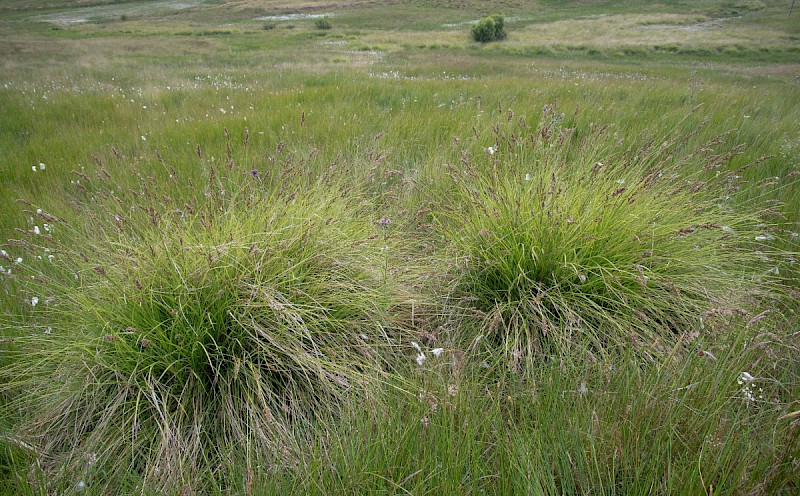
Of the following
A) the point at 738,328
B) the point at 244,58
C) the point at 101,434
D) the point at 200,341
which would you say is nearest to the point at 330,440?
the point at 200,341

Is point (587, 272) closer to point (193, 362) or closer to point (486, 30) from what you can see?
point (193, 362)

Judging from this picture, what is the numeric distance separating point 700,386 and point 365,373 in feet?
4.46

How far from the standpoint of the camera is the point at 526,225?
103 inches

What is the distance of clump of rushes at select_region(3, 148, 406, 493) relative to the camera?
5.75ft

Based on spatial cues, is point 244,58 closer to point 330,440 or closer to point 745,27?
point 330,440

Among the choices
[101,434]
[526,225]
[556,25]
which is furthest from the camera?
[556,25]

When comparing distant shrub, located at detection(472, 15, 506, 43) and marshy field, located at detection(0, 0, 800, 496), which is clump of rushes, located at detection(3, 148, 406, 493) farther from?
distant shrub, located at detection(472, 15, 506, 43)

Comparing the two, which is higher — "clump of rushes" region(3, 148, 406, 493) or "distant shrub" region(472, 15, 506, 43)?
Answer: "distant shrub" region(472, 15, 506, 43)

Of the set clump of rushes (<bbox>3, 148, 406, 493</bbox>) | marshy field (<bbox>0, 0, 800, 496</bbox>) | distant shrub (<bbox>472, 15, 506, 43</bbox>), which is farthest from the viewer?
distant shrub (<bbox>472, 15, 506, 43</bbox>)

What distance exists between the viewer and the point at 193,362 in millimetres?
1937

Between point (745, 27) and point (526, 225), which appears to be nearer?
point (526, 225)

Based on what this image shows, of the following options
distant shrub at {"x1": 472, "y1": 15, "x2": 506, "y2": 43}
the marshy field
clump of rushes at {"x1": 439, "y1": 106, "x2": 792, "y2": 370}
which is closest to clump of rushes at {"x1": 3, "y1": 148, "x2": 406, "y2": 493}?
the marshy field

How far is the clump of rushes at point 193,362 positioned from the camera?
Answer: 175 centimetres

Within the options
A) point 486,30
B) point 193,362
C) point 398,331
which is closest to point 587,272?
point 398,331
